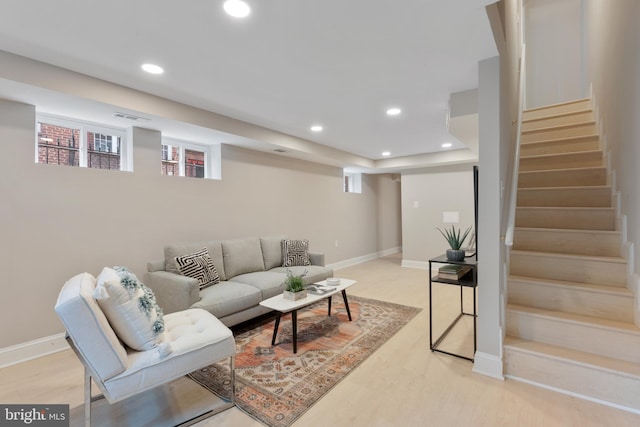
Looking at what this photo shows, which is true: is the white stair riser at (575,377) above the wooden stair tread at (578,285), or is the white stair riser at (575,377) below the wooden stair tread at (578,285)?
below

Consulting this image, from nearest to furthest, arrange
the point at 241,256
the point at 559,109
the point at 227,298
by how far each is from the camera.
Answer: the point at 227,298, the point at 241,256, the point at 559,109

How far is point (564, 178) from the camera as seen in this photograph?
3.03 meters

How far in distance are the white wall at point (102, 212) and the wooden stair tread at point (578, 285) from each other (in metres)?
3.42

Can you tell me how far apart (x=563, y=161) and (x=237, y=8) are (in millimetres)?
3534

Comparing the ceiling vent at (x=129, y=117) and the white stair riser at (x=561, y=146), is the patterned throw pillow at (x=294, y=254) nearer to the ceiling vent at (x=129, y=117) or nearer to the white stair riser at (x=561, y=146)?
the ceiling vent at (x=129, y=117)

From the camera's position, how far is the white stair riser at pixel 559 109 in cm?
394

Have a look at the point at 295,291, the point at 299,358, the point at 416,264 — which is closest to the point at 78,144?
the point at 295,291

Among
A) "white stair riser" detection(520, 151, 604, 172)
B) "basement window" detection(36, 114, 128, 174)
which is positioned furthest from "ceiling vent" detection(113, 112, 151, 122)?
"white stair riser" detection(520, 151, 604, 172)

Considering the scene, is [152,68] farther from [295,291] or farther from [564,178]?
[564,178]

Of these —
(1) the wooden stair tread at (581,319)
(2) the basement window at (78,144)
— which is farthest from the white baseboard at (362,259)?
(2) the basement window at (78,144)

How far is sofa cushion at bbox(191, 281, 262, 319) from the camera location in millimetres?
2656

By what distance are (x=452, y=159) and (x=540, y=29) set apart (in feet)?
8.58
